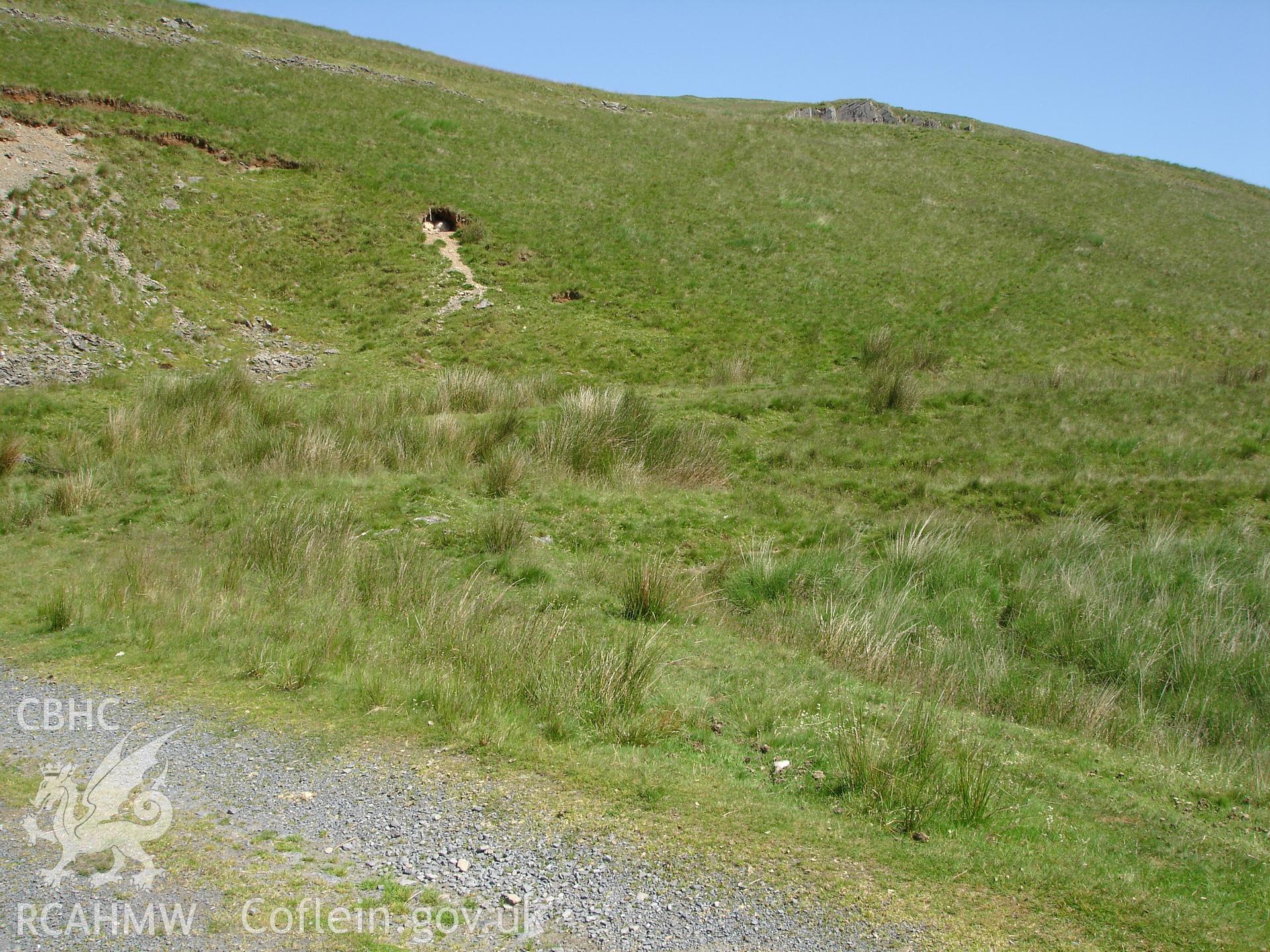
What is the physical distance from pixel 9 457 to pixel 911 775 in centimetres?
1252

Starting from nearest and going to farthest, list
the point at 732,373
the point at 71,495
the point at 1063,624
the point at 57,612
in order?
the point at 57,612, the point at 1063,624, the point at 71,495, the point at 732,373

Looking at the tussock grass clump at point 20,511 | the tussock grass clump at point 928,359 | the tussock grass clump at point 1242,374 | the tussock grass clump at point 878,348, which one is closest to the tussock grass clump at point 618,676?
the tussock grass clump at point 20,511

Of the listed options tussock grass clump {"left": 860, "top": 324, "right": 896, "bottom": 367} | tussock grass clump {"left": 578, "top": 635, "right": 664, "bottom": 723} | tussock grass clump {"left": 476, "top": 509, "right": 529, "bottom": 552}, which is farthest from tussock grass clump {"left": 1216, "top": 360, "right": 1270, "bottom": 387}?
tussock grass clump {"left": 578, "top": 635, "right": 664, "bottom": 723}

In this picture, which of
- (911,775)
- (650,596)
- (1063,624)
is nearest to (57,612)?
(650,596)

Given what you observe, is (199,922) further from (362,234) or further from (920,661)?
(362,234)

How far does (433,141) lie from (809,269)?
14.9 metres

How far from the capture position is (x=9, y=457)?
39.0 ft

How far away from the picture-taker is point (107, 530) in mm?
10297

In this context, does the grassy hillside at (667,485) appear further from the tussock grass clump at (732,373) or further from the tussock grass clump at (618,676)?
the tussock grass clump at (732,373)

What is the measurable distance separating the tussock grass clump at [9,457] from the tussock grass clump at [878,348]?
17826mm

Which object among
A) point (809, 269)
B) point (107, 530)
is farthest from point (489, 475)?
point (809, 269)

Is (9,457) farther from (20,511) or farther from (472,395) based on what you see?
(472,395)

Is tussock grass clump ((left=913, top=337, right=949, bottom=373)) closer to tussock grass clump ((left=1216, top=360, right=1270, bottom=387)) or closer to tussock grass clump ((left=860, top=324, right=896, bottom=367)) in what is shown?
tussock grass clump ((left=860, top=324, right=896, bottom=367))

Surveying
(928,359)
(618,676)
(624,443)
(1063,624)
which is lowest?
(618,676)
